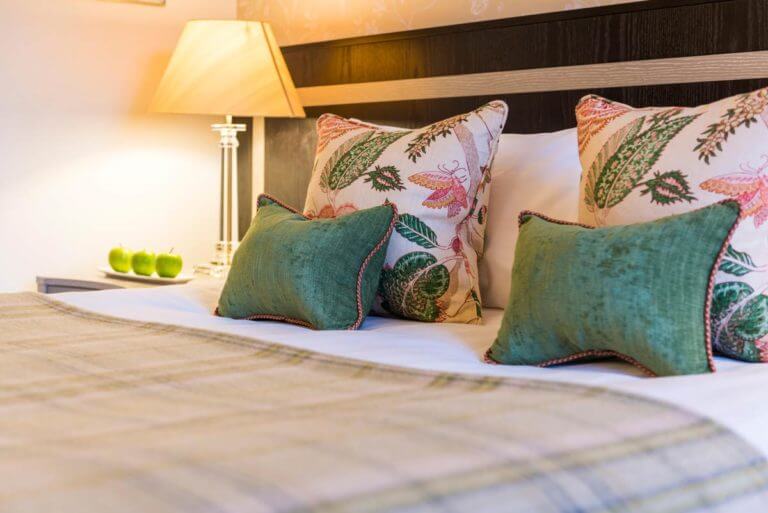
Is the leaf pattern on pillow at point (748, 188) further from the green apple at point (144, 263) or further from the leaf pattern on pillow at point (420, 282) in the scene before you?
the green apple at point (144, 263)

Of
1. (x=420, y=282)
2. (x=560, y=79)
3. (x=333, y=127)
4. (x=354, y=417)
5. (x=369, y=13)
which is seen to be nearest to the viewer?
(x=354, y=417)

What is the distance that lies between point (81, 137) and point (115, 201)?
9.1 inches

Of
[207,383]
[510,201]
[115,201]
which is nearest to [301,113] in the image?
[115,201]

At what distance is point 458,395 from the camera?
4.14 ft

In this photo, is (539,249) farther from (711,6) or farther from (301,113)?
(301,113)

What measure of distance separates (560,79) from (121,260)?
1.37 meters

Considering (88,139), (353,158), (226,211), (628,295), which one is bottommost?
(628,295)

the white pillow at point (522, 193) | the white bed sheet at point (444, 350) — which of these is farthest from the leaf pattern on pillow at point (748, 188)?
the white pillow at point (522, 193)

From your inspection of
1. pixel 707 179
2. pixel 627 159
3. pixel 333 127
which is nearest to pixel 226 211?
pixel 333 127

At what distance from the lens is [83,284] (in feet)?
9.82

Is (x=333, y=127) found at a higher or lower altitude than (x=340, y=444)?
higher

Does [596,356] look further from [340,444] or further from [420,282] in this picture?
[340,444]

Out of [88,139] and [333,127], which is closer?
[333,127]

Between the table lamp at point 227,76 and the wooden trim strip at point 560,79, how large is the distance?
0.18 metres
